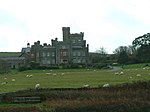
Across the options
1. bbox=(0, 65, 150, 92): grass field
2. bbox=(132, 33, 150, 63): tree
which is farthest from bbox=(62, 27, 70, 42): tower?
bbox=(0, 65, 150, 92): grass field

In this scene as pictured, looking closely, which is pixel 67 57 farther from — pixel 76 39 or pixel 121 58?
pixel 121 58

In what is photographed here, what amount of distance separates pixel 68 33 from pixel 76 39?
3234mm

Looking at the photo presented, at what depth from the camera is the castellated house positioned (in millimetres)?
136500

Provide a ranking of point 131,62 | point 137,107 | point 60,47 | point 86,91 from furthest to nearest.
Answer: point 60,47
point 131,62
point 86,91
point 137,107

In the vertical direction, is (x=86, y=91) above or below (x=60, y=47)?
below

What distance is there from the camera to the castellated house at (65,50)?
13650 cm

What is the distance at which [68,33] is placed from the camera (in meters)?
138

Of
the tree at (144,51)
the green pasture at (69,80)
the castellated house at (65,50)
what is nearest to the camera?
the green pasture at (69,80)

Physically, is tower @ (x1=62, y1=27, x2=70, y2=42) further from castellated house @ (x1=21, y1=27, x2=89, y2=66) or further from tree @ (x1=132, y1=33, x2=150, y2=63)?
tree @ (x1=132, y1=33, x2=150, y2=63)

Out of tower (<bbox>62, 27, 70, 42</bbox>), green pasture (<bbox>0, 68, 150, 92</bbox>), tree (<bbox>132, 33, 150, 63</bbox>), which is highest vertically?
tower (<bbox>62, 27, 70, 42</bbox>)

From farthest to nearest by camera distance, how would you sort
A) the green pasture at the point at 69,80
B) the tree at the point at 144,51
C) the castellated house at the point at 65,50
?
the castellated house at the point at 65,50, the tree at the point at 144,51, the green pasture at the point at 69,80

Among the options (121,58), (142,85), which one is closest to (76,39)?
(121,58)

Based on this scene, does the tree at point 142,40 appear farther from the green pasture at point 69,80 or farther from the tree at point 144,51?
the green pasture at point 69,80

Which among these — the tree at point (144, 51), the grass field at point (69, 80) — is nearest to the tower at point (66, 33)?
the tree at point (144, 51)
